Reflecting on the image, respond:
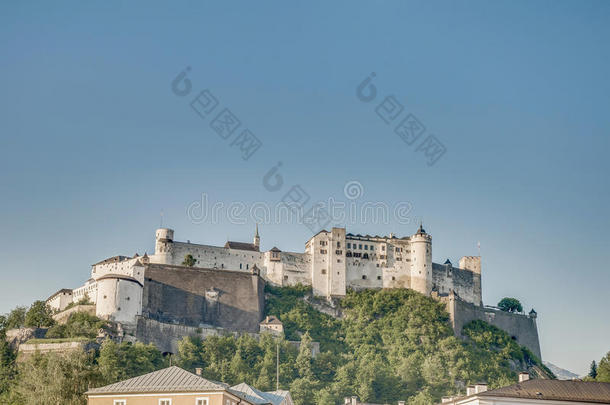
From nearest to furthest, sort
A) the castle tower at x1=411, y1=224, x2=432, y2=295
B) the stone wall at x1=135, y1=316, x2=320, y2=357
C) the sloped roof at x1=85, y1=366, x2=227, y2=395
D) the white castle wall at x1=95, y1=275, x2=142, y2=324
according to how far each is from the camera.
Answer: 1. the sloped roof at x1=85, y1=366, x2=227, y2=395
2. the stone wall at x1=135, y1=316, x2=320, y2=357
3. the white castle wall at x1=95, y1=275, x2=142, y2=324
4. the castle tower at x1=411, y1=224, x2=432, y2=295

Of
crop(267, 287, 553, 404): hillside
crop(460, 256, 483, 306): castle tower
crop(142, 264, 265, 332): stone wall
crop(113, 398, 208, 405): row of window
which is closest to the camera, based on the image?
crop(113, 398, 208, 405): row of window

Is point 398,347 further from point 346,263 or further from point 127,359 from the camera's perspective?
point 127,359

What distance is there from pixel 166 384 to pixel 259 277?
170ft

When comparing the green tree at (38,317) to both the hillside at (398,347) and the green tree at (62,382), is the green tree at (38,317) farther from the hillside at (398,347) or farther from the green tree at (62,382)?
the green tree at (62,382)

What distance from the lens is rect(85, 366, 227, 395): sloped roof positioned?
40.9 m

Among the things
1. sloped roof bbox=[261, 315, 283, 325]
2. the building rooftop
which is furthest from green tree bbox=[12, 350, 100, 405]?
sloped roof bbox=[261, 315, 283, 325]

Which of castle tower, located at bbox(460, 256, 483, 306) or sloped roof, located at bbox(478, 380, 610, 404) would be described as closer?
sloped roof, located at bbox(478, 380, 610, 404)

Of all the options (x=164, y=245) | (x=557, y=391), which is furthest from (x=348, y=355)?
(x=557, y=391)

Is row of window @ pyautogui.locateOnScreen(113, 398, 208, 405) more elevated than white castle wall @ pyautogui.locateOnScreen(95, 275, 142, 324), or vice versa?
white castle wall @ pyautogui.locateOnScreen(95, 275, 142, 324)

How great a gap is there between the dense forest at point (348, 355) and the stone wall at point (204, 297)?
10.1ft

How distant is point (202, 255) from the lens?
94.2 metres

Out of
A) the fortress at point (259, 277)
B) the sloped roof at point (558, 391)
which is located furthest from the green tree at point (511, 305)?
the sloped roof at point (558, 391)

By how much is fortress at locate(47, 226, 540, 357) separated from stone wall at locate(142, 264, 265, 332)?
9cm

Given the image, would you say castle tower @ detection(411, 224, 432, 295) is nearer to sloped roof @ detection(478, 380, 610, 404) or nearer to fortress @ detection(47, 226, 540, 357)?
fortress @ detection(47, 226, 540, 357)
